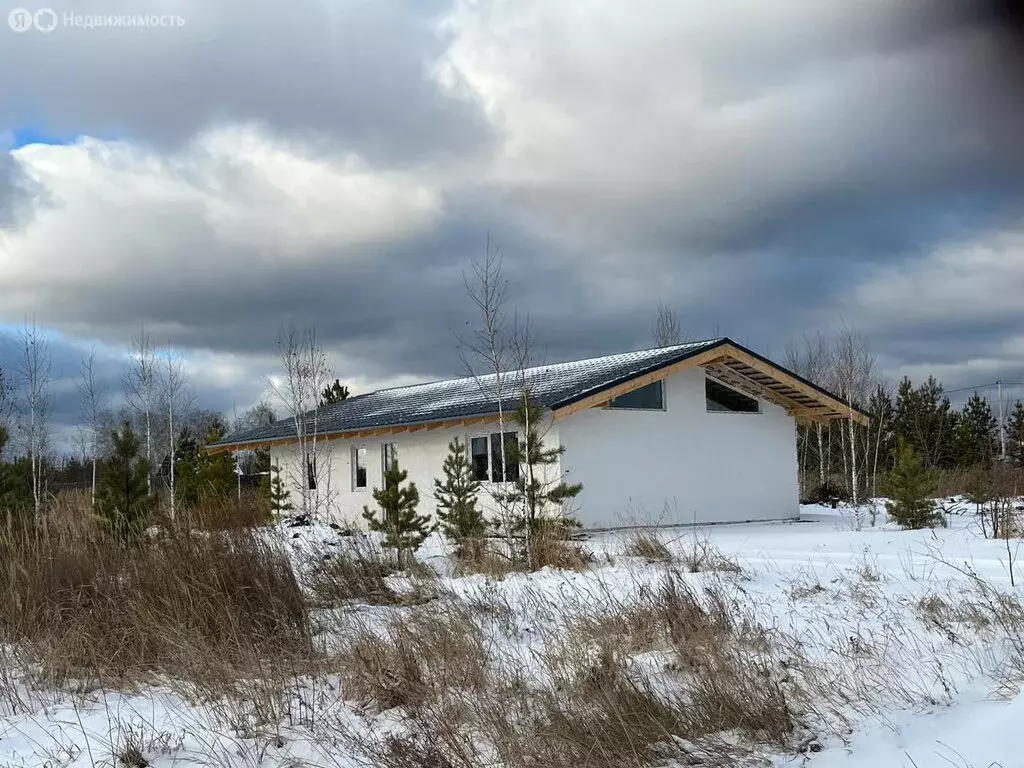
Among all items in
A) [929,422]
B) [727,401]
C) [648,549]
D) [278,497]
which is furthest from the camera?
[929,422]

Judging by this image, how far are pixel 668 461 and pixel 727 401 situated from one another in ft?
8.99

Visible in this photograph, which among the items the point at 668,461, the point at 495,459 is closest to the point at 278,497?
the point at 495,459

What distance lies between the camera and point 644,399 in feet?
68.0

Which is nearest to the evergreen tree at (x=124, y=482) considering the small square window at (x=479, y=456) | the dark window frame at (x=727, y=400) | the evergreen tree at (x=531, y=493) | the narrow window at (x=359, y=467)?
the evergreen tree at (x=531, y=493)

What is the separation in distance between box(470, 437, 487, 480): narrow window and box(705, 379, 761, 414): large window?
5.57 metres

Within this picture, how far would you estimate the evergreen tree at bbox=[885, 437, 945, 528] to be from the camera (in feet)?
53.1

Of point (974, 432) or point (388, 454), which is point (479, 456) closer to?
point (388, 454)

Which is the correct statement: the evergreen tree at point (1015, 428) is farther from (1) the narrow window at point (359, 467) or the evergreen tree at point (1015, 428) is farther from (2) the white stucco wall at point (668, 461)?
(1) the narrow window at point (359, 467)

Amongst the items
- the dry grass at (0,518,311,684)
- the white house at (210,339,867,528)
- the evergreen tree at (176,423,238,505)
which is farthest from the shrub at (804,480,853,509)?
the dry grass at (0,518,311,684)

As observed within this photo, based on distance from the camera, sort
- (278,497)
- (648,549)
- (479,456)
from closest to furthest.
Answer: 1. (648,549)
2. (278,497)
3. (479,456)

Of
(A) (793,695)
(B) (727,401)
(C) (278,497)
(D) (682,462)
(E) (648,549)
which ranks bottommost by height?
(A) (793,695)

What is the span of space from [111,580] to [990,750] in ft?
19.5

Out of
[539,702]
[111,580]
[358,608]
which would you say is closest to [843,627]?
[539,702]

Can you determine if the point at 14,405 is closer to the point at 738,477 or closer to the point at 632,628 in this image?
the point at 738,477
